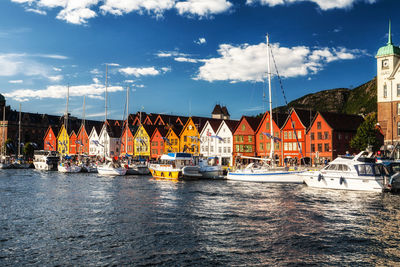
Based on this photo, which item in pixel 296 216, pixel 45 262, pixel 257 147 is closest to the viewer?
pixel 45 262

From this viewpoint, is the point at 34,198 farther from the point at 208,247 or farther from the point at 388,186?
the point at 388,186

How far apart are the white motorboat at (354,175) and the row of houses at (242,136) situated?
11352 millimetres

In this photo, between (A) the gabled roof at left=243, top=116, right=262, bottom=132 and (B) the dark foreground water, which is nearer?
(B) the dark foreground water

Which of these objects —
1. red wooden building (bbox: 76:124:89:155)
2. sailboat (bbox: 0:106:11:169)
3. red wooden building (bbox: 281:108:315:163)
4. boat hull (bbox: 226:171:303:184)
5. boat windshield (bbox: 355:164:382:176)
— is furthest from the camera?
red wooden building (bbox: 76:124:89:155)

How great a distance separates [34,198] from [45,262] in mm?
24217

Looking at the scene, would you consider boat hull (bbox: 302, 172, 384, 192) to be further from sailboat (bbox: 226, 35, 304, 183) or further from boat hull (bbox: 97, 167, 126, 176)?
boat hull (bbox: 97, 167, 126, 176)

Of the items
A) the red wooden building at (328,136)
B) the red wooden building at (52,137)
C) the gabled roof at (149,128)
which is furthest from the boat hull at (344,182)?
the red wooden building at (52,137)

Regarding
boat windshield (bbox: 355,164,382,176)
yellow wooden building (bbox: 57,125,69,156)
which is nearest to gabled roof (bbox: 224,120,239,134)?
boat windshield (bbox: 355,164,382,176)

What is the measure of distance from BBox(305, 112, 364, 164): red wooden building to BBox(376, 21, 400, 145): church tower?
8589 mm

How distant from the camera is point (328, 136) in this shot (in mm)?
78938

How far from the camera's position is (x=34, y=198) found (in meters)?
39.7

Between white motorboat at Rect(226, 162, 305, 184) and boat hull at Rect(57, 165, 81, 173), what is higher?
white motorboat at Rect(226, 162, 305, 184)

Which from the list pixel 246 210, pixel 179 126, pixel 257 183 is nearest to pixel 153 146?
pixel 179 126

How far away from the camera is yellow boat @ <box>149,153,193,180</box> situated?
2427 inches
